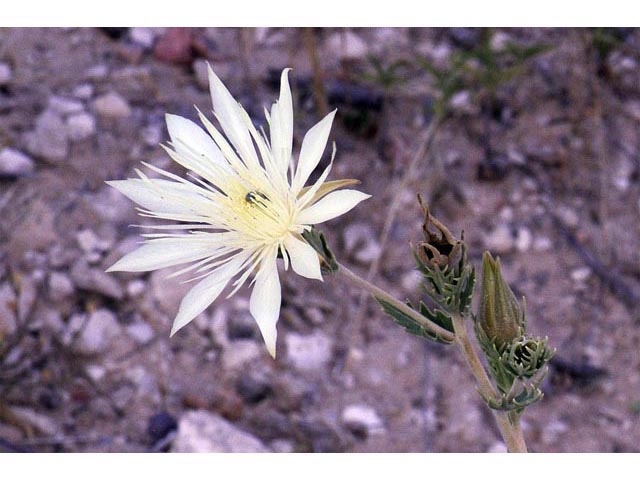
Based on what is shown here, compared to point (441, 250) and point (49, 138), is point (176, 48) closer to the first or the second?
point (49, 138)

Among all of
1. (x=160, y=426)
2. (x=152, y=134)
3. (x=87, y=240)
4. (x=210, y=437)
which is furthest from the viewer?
(x=152, y=134)

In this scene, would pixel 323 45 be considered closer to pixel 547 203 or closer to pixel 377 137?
pixel 377 137

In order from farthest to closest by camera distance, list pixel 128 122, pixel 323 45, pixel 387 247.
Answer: pixel 323 45 < pixel 128 122 < pixel 387 247

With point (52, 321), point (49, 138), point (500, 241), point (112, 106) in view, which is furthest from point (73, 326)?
point (500, 241)

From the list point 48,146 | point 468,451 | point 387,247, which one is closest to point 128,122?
point 48,146

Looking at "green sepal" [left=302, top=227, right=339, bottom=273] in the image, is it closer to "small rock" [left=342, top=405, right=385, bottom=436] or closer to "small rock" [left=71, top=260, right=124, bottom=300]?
"small rock" [left=342, top=405, right=385, bottom=436]
